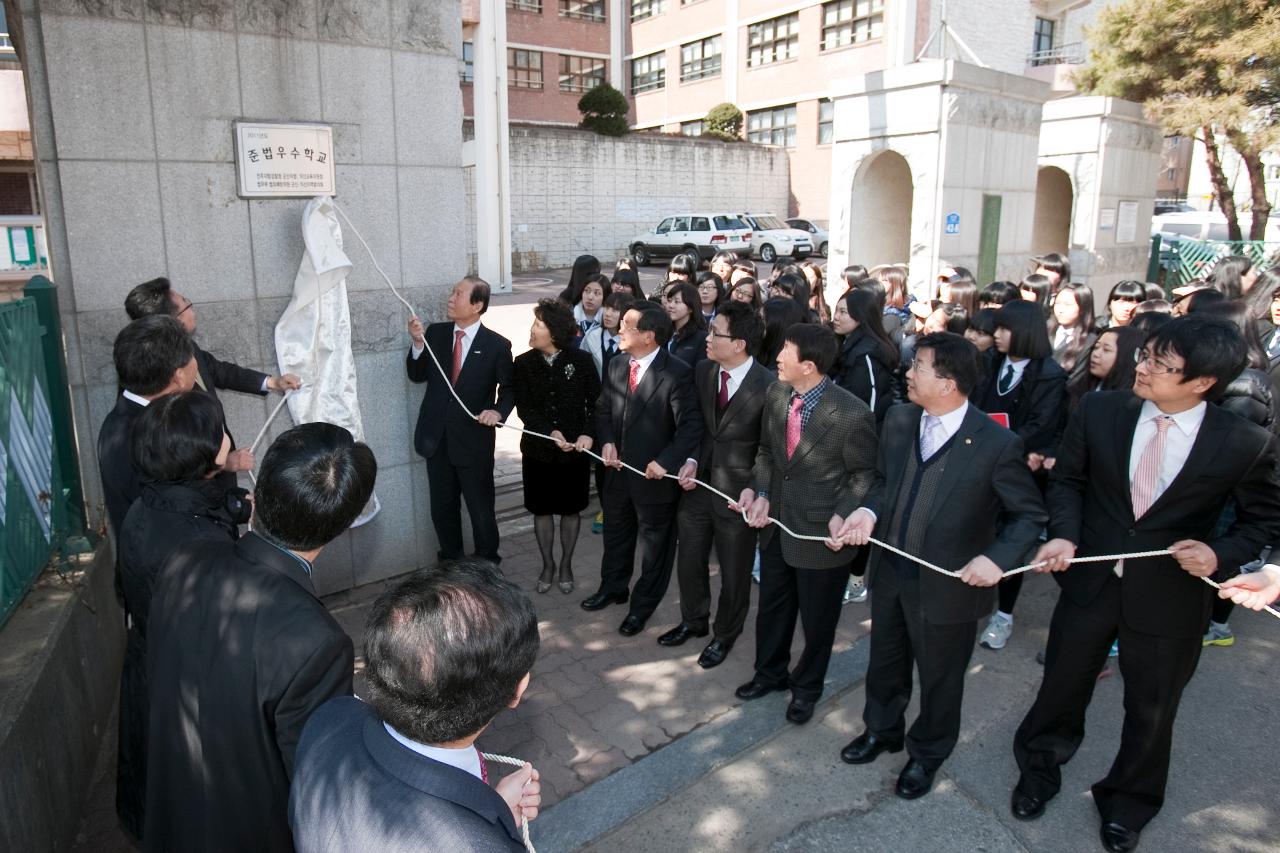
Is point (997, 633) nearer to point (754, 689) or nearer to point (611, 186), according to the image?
point (754, 689)

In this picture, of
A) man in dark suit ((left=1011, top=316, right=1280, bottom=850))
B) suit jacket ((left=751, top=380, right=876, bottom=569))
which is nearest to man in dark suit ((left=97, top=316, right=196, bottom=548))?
suit jacket ((left=751, top=380, right=876, bottom=569))

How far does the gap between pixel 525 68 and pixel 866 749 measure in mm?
37926

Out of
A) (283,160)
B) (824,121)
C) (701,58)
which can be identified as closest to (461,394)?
(283,160)

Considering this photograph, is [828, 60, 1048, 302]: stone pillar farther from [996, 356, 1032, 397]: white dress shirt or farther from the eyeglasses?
the eyeglasses

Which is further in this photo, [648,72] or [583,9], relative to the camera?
[648,72]

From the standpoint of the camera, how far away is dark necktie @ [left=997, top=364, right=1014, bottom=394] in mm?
4918

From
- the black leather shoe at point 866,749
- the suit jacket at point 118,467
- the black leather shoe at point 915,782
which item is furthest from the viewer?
the black leather shoe at point 866,749

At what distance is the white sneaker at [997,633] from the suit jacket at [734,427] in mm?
1710

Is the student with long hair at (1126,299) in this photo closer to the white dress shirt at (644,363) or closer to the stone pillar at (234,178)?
the white dress shirt at (644,363)

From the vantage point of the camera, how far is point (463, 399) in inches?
205

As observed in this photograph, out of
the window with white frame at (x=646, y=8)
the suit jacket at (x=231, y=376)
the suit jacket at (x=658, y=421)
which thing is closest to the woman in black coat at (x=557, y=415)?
the suit jacket at (x=658, y=421)

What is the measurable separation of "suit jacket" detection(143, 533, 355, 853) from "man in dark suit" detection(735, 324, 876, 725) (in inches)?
88.5

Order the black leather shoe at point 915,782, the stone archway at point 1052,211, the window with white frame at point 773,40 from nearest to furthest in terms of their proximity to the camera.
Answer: the black leather shoe at point 915,782 < the stone archway at point 1052,211 < the window with white frame at point 773,40

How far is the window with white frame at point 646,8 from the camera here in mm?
38531
